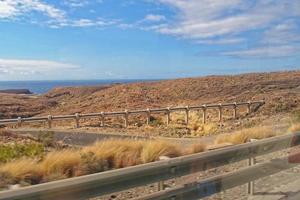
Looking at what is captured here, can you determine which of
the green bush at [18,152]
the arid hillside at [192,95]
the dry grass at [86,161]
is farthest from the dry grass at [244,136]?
the arid hillside at [192,95]

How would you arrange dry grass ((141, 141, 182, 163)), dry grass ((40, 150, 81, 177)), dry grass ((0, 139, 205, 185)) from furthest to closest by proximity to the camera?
1. dry grass ((141, 141, 182, 163))
2. dry grass ((40, 150, 81, 177))
3. dry grass ((0, 139, 205, 185))

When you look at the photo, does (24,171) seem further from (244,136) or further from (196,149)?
(244,136)

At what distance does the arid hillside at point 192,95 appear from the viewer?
3761 centimetres

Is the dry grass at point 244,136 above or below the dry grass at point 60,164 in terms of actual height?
below

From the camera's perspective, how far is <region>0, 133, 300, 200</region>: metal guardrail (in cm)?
560

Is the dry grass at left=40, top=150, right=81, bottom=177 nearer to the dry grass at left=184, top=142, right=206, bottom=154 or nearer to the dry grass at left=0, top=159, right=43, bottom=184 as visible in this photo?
the dry grass at left=0, top=159, right=43, bottom=184

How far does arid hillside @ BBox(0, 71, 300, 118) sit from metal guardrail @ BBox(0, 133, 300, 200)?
74.5ft

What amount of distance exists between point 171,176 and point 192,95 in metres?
41.1

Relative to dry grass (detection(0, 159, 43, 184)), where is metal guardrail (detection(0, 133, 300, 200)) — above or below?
Result: above

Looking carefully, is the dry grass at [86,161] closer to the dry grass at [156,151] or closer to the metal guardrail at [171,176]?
the dry grass at [156,151]

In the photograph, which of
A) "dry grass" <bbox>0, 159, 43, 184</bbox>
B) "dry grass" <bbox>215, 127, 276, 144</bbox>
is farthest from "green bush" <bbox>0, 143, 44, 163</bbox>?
"dry grass" <bbox>215, 127, 276, 144</bbox>

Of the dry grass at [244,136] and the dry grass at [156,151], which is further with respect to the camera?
the dry grass at [244,136]

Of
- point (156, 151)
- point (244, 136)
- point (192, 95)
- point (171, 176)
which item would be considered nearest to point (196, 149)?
point (156, 151)

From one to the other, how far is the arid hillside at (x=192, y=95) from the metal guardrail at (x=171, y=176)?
2270 cm
